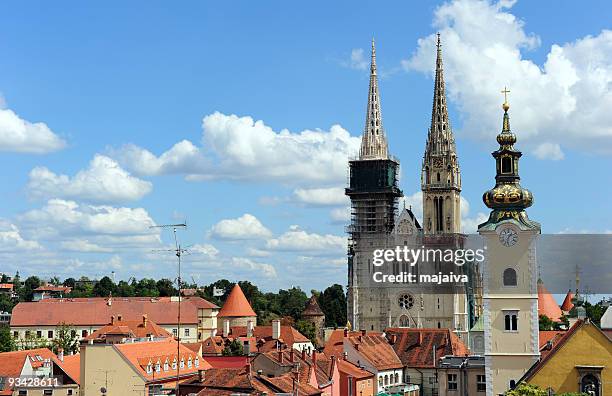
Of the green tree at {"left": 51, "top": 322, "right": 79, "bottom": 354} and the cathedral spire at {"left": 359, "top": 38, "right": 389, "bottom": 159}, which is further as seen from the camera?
the cathedral spire at {"left": 359, "top": 38, "right": 389, "bottom": 159}

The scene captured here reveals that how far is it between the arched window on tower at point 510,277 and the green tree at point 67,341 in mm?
59588

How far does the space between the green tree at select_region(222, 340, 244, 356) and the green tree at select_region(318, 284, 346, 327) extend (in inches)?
2341

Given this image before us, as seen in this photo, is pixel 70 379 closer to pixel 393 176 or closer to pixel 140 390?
pixel 140 390

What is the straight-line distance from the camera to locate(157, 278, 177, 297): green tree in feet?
606

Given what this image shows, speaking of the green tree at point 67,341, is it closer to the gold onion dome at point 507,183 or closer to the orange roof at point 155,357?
the orange roof at point 155,357

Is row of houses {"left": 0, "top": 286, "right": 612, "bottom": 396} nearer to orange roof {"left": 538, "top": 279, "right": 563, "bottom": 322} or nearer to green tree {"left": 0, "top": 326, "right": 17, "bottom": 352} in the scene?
green tree {"left": 0, "top": 326, "right": 17, "bottom": 352}

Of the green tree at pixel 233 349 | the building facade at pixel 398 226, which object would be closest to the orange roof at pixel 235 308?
the building facade at pixel 398 226

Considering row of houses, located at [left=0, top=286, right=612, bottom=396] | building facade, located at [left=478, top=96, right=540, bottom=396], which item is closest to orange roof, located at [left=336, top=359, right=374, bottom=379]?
row of houses, located at [left=0, top=286, right=612, bottom=396]

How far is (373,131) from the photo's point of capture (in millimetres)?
135250

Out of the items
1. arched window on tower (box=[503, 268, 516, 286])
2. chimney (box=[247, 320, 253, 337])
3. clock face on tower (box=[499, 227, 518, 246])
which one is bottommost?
chimney (box=[247, 320, 253, 337])

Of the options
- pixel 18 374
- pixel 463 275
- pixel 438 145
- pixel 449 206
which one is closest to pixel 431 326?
Result: pixel 463 275

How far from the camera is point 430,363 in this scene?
82062 millimetres

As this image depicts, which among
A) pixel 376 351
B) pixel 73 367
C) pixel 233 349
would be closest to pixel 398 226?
pixel 233 349

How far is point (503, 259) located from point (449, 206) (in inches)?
3003
